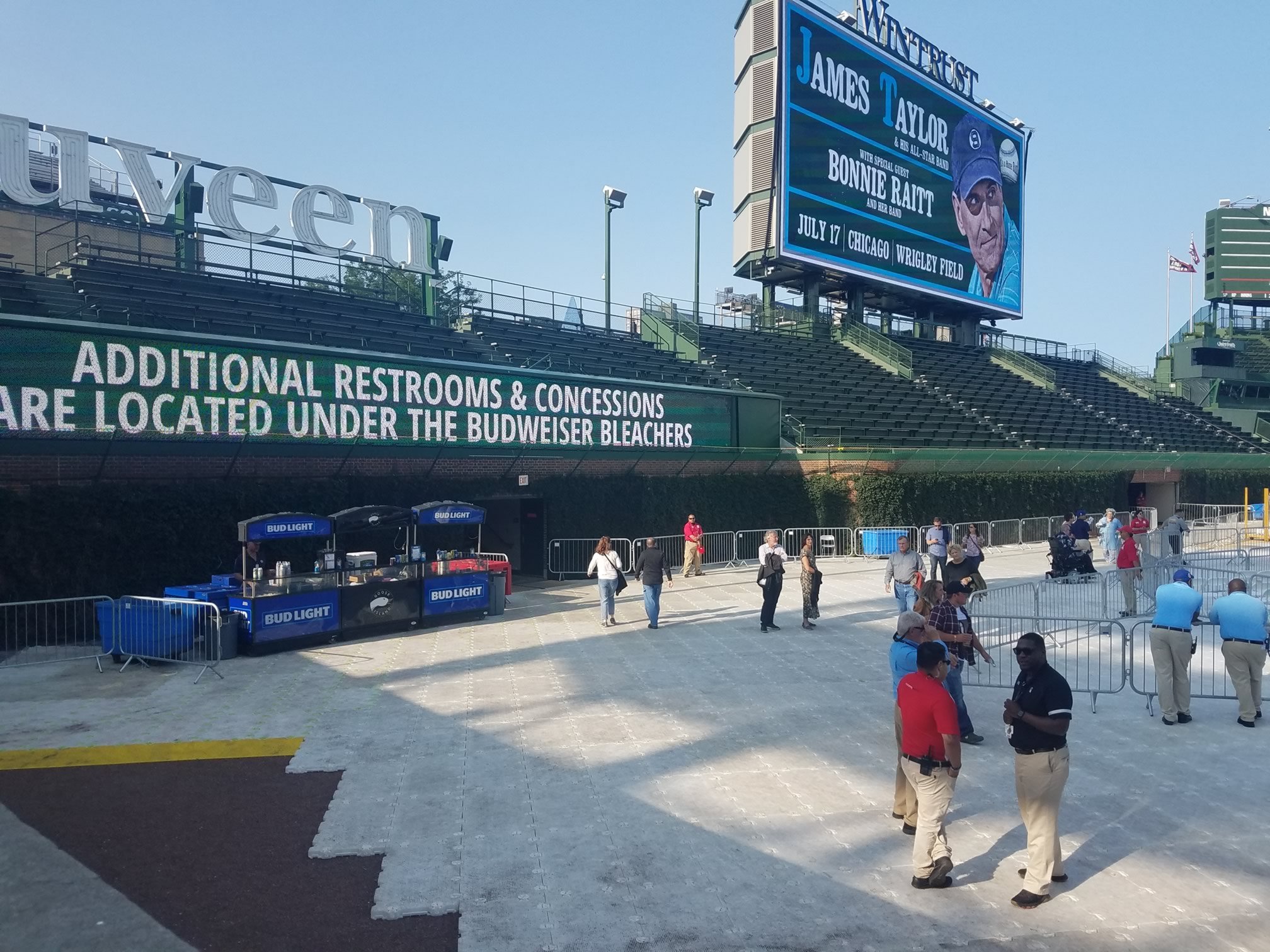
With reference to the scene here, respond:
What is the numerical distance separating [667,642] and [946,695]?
31.3 feet

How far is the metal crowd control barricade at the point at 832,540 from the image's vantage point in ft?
96.0

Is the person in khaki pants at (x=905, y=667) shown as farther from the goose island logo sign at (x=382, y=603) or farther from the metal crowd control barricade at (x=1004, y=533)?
the metal crowd control barricade at (x=1004, y=533)

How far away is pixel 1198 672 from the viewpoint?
1270 centimetres

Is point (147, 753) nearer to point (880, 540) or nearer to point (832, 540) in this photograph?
point (832, 540)

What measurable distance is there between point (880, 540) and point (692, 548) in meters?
7.79

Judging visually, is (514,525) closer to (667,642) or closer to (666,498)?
(666,498)

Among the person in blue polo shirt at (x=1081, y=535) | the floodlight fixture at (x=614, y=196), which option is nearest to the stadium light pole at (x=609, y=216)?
the floodlight fixture at (x=614, y=196)

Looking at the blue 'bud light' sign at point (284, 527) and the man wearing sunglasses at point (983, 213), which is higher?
the man wearing sunglasses at point (983, 213)

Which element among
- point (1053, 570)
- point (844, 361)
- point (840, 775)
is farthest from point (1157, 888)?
point (844, 361)

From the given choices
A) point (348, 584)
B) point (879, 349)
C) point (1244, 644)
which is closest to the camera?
point (1244, 644)

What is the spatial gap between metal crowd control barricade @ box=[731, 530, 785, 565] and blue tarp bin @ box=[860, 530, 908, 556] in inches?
116

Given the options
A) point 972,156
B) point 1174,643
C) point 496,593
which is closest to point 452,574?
point 496,593

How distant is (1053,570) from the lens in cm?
2127

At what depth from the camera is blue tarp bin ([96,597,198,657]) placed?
13828 millimetres
